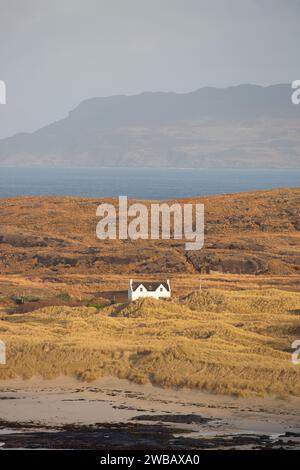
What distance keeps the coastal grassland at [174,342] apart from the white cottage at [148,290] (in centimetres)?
159

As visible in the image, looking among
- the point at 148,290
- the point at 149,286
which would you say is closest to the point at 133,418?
the point at 148,290

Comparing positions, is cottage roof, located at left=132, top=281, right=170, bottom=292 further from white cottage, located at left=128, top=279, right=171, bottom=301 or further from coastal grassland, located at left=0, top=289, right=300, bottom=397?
coastal grassland, located at left=0, top=289, right=300, bottom=397

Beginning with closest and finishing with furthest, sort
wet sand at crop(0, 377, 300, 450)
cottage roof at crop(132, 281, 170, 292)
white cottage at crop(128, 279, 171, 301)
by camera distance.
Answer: wet sand at crop(0, 377, 300, 450) < white cottage at crop(128, 279, 171, 301) < cottage roof at crop(132, 281, 170, 292)

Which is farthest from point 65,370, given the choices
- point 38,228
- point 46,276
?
point 38,228

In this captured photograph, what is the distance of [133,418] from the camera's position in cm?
3094

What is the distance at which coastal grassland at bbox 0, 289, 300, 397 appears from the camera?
35.7 m

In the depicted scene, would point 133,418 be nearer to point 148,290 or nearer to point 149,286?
point 148,290

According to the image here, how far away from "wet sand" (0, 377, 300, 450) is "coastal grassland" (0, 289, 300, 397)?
0.83 metres

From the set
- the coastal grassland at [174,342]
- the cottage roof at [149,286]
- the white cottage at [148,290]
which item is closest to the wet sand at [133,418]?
the coastal grassland at [174,342]

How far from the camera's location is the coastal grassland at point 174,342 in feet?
117

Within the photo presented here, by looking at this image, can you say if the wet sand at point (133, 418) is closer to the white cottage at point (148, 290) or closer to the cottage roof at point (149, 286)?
the white cottage at point (148, 290)

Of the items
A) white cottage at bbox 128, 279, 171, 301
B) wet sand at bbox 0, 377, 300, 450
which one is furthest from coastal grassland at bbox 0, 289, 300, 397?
white cottage at bbox 128, 279, 171, 301

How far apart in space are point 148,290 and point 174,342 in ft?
41.3
